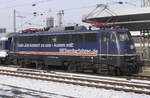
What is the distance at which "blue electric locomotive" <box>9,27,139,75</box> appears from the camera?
18938 millimetres

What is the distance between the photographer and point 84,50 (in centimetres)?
2034

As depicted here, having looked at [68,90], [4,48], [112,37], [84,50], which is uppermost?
[112,37]

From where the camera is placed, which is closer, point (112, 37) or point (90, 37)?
point (112, 37)

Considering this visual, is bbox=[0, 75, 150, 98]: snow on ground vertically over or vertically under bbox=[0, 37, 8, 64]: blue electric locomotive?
under

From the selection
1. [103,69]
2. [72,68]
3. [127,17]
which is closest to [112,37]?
[103,69]

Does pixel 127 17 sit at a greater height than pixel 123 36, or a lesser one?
greater

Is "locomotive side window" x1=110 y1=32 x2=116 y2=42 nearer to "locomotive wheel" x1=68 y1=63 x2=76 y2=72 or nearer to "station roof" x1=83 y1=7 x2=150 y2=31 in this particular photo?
"locomotive wheel" x1=68 y1=63 x2=76 y2=72

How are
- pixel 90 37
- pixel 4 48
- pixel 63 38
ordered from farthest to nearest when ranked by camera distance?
pixel 4 48
pixel 63 38
pixel 90 37

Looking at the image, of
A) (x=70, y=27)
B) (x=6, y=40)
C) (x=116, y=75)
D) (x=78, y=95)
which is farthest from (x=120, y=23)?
(x=78, y=95)

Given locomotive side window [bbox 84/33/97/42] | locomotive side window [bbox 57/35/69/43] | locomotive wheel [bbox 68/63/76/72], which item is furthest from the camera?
locomotive side window [bbox 57/35/69/43]

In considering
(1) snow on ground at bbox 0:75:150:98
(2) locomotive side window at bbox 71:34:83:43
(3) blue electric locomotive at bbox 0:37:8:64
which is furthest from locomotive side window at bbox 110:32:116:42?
(3) blue electric locomotive at bbox 0:37:8:64

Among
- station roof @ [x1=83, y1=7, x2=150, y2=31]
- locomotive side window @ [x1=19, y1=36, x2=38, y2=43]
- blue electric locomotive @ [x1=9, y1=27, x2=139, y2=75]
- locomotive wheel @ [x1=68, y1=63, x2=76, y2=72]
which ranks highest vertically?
station roof @ [x1=83, y1=7, x2=150, y2=31]

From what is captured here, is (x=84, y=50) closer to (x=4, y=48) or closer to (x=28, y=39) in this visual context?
(x=28, y=39)

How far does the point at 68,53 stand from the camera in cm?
2147
